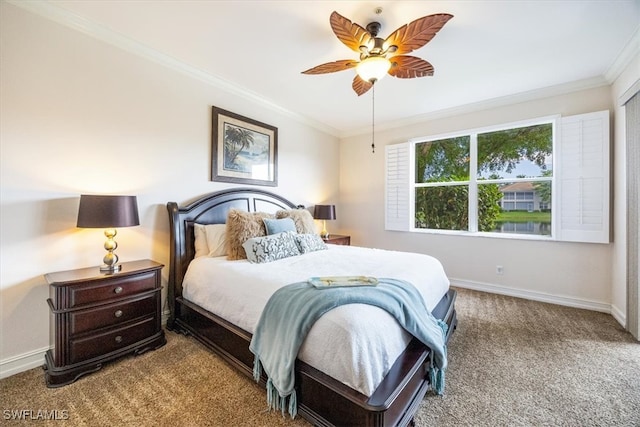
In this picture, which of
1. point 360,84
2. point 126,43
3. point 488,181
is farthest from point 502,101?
point 126,43

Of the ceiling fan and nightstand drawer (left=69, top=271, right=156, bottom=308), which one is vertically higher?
the ceiling fan

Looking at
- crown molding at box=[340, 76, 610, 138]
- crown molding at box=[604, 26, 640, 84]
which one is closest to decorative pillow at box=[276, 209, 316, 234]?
crown molding at box=[340, 76, 610, 138]

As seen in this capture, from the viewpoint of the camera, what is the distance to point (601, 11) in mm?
1967

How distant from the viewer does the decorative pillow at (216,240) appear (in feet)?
8.65

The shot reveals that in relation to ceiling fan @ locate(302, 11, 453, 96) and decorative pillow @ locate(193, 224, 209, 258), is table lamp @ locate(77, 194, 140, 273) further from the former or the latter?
ceiling fan @ locate(302, 11, 453, 96)

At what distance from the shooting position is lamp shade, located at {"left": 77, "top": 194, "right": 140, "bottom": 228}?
1907 mm

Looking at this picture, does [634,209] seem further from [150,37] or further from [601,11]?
[150,37]

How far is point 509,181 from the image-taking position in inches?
142

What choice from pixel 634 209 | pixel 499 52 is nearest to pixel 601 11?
pixel 499 52

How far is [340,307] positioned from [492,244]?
3.27 metres

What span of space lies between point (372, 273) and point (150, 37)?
2847mm

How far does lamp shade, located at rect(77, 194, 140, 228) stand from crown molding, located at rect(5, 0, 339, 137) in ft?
4.68

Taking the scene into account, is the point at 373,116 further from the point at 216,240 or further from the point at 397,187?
the point at 216,240

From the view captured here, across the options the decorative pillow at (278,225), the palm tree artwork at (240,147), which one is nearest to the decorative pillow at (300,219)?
the decorative pillow at (278,225)
